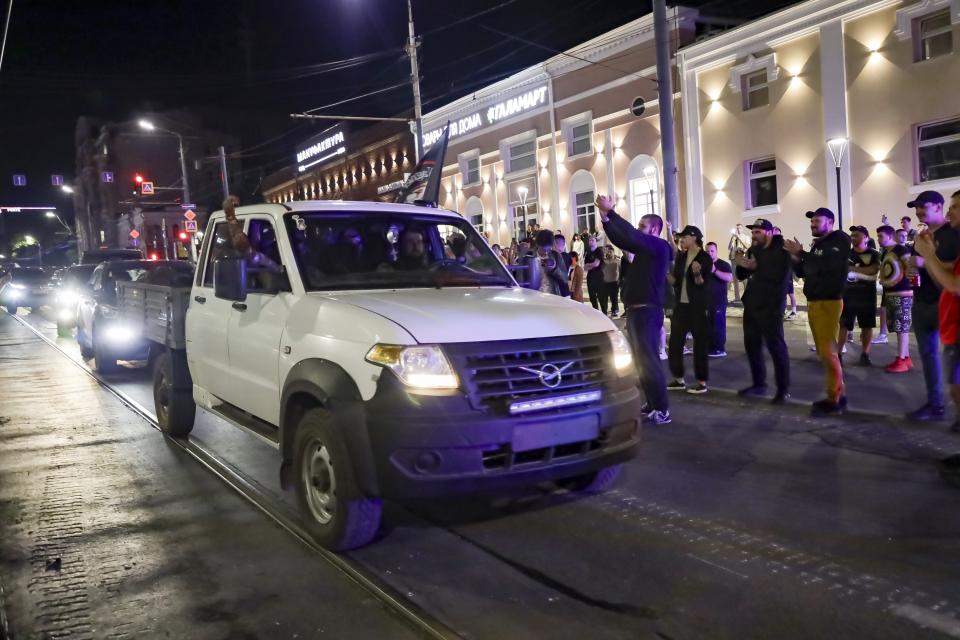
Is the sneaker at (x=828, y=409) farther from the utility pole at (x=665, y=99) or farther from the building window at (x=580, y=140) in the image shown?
the building window at (x=580, y=140)

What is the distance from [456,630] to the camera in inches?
137

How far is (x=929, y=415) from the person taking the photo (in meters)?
6.83

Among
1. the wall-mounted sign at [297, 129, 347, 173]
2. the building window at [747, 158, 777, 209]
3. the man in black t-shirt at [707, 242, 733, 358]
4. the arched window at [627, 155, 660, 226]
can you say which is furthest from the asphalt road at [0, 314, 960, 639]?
the wall-mounted sign at [297, 129, 347, 173]

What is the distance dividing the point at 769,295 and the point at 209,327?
5110mm

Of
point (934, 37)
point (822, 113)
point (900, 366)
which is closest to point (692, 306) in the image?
point (900, 366)

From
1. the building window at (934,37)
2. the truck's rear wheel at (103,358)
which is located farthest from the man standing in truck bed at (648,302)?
the building window at (934,37)

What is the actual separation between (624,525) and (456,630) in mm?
1581

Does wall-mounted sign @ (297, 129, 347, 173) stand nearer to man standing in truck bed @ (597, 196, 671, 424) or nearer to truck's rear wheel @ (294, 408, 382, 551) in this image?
man standing in truck bed @ (597, 196, 671, 424)

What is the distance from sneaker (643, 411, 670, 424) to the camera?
7266 mm

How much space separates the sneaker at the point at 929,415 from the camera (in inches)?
268

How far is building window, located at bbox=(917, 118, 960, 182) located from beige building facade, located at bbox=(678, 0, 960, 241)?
23 mm

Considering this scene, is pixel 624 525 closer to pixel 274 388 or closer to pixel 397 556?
pixel 397 556

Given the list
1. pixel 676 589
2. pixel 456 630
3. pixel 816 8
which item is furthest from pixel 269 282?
pixel 816 8

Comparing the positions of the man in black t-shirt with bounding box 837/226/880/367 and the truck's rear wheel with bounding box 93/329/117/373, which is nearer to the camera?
the man in black t-shirt with bounding box 837/226/880/367
